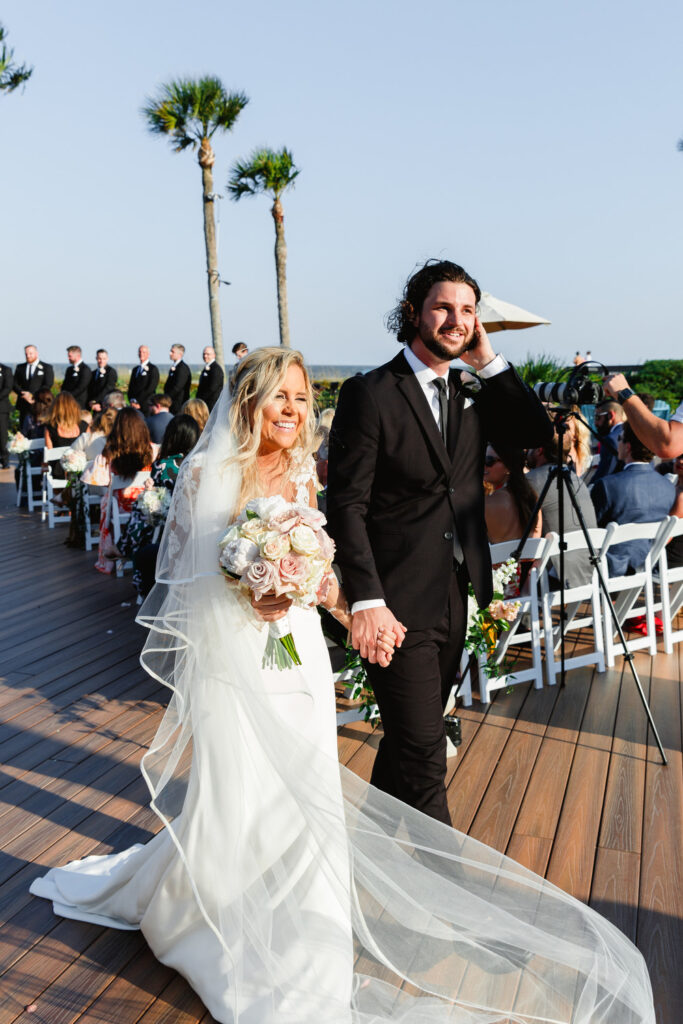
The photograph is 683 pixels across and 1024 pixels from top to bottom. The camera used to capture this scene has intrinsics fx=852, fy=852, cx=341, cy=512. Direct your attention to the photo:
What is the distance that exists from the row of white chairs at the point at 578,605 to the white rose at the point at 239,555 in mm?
2449

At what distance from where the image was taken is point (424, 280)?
270cm

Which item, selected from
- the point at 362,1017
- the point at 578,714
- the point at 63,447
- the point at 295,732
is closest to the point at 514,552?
the point at 578,714

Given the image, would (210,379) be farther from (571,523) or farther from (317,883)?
(317,883)

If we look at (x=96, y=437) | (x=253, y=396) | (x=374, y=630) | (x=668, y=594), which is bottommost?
(x=668, y=594)

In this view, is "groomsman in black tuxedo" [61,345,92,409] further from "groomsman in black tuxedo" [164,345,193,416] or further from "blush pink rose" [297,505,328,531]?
"blush pink rose" [297,505,328,531]

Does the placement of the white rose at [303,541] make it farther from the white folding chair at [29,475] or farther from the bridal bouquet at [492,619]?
the white folding chair at [29,475]

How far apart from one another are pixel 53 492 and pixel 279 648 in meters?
9.40

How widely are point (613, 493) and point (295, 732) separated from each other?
394cm

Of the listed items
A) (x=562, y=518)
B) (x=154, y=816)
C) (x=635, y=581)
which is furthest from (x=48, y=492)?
(x=562, y=518)

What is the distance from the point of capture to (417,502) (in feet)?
8.93

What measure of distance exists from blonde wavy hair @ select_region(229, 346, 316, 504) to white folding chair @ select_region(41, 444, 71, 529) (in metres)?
7.78

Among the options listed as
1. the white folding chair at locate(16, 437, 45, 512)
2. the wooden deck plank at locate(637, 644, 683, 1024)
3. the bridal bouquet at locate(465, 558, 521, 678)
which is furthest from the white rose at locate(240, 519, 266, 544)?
the white folding chair at locate(16, 437, 45, 512)

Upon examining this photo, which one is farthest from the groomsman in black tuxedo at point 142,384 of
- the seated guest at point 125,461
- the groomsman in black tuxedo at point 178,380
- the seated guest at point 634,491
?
the seated guest at point 634,491

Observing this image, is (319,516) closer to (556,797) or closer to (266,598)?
(266,598)
